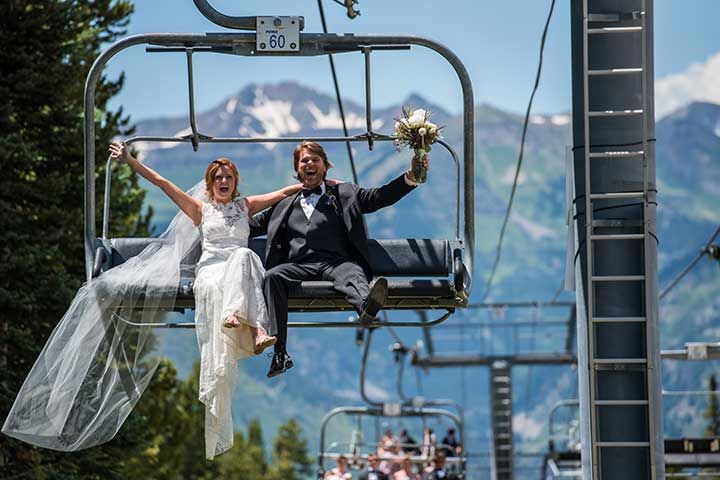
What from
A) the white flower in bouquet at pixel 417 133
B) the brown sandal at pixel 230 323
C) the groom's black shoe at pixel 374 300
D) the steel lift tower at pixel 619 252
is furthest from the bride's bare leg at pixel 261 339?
the steel lift tower at pixel 619 252

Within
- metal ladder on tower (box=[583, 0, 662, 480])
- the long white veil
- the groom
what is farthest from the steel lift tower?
the long white veil

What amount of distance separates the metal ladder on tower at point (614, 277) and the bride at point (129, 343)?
1.88m

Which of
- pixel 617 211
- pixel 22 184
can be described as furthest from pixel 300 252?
pixel 22 184

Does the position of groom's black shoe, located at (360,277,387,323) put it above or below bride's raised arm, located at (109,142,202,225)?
below

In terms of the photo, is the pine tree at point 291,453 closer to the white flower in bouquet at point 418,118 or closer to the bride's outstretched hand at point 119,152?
the bride's outstretched hand at point 119,152

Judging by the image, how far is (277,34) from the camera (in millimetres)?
9672

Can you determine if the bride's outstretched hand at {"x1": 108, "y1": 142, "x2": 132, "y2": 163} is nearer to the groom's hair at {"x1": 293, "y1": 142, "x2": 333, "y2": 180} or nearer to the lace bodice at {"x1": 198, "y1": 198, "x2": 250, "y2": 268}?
the lace bodice at {"x1": 198, "y1": 198, "x2": 250, "y2": 268}

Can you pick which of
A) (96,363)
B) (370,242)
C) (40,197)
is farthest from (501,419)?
(96,363)

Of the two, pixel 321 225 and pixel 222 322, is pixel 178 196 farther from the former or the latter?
pixel 222 322

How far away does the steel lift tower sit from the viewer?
362 inches

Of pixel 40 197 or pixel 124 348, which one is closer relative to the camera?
pixel 124 348

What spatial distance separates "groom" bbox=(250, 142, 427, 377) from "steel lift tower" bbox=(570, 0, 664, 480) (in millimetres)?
1278

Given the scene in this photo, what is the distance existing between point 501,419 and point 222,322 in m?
22.4

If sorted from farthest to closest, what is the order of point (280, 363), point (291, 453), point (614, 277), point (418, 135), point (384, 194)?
point (291, 453)
point (384, 194)
point (418, 135)
point (280, 363)
point (614, 277)
